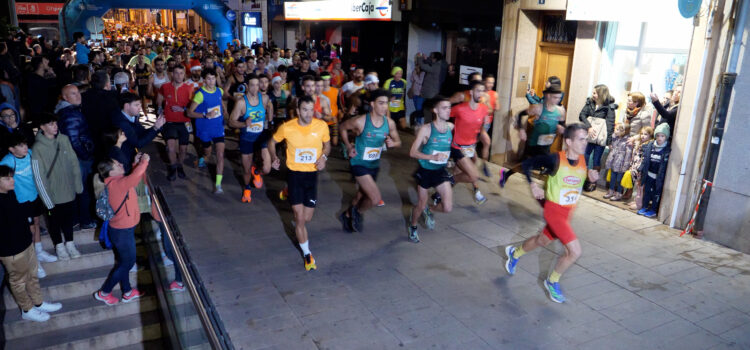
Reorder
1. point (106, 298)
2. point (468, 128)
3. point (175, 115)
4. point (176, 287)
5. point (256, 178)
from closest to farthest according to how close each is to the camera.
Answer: point (176, 287) < point (106, 298) < point (468, 128) < point (256, 178) < point (175, 115)

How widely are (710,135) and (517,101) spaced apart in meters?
4.00

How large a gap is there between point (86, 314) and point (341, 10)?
1170 centimetres

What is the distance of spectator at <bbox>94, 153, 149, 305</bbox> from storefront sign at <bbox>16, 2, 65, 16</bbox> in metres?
35.6

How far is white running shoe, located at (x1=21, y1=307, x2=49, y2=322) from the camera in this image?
602 centimetres

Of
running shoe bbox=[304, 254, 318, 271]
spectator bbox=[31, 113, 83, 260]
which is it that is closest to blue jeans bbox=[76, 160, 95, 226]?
spectator bbox=[31, 113, 83, 260]

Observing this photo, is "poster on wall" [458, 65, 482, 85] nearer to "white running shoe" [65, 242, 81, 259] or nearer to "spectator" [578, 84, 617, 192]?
"spectator" [578, 84, 617, 192]

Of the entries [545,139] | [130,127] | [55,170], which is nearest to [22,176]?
[55,170]

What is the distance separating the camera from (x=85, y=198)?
7.33 meters

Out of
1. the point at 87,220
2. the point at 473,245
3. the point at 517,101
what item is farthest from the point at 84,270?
the point at 517,101

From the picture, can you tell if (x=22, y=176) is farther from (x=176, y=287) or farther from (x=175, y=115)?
(x=175, y=115)

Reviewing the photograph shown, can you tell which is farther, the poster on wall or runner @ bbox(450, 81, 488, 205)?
the poster on wall

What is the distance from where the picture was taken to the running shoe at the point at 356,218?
7273 mm

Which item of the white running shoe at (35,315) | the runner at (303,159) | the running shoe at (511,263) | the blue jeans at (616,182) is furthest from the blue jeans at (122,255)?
the blue jeans at (616,182)

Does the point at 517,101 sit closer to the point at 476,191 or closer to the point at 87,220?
the point at 476,191
